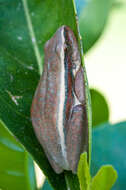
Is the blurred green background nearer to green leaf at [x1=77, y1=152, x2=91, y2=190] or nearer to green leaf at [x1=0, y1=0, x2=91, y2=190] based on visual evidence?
green leaf at [x1=0, y1=0, x2=91, y2=190]

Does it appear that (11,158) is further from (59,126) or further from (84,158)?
(84,158)

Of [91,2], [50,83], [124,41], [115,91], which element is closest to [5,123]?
[50,83]

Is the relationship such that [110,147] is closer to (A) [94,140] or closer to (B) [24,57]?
(A) [94,140]

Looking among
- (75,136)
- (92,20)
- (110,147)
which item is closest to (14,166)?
(75,136)

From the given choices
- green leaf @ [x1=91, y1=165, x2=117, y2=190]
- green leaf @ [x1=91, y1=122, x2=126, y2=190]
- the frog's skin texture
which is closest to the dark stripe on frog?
the frog's skin texture

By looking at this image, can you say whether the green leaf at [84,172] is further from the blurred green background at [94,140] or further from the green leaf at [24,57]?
the blurred green background at [94,140]

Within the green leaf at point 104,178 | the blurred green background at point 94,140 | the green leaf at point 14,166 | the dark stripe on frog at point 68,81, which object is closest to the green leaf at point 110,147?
the blurred green background at point 94,140

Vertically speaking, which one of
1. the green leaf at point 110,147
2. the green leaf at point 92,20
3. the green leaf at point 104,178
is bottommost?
the green leaf at point 110,147
